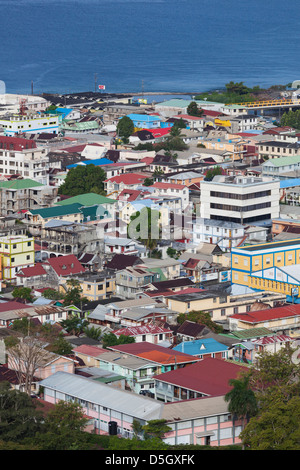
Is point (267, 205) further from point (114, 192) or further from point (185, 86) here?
point (185, 86)

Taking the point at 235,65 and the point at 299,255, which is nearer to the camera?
the point at 299,255

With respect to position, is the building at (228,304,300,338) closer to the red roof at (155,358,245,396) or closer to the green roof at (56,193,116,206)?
the red roof at (155,358,245,396)

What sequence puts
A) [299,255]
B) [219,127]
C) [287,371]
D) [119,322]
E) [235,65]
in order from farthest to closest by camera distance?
[235,65] < [219,127] < [299,255] < [119,322] < [287,371]

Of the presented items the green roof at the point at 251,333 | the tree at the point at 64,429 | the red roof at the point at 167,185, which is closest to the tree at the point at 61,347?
the tree at the point at 64,429

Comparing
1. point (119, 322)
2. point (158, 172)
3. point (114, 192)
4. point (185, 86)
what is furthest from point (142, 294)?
point (185, 86)

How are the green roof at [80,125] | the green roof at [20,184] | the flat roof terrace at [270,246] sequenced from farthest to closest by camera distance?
the green roof at [80,125]
the green roof at [20,184]
the flat roof terrace at [270,246]

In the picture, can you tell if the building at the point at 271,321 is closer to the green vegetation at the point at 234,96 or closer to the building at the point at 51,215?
the building at the point at 51,215
